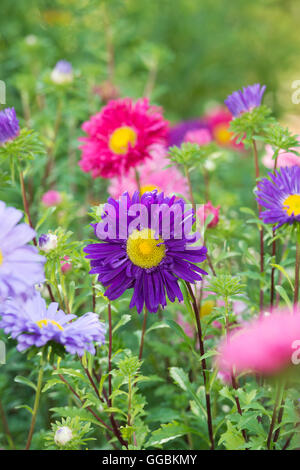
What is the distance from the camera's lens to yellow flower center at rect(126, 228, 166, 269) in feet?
1.78

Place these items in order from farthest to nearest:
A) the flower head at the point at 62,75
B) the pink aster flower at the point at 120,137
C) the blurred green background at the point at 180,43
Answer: the blurred green background at the point at 180,43
the flower head at the point at 62,75
the pink aster flower at the point at 120,137

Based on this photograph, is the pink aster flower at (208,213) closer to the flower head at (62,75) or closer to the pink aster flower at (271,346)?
the pink aster flower at (271,346)

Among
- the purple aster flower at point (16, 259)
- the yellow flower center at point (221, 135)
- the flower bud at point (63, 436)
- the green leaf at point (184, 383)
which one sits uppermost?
the yellow flower center at point (221, 135)

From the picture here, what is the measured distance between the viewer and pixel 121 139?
2.69 feet

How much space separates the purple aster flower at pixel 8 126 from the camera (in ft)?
2.04

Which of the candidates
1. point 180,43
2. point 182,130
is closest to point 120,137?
point 182,130

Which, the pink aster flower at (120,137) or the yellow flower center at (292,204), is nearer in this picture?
the yellow flower center at (292,204)

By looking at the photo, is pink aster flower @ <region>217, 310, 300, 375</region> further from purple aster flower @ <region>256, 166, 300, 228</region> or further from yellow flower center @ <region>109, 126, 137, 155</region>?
yellow flower center @ <region>109, 126, 137, 155</region>

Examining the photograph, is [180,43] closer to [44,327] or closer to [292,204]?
[292,204]

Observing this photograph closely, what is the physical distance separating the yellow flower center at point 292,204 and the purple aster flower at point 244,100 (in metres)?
0.18

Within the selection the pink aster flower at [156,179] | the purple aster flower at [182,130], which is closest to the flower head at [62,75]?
the pink aster flower at [156,179]

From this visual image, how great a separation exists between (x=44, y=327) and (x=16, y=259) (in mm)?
74

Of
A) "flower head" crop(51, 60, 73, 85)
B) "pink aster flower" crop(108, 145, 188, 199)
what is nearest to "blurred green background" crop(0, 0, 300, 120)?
"flower head" crop(51, 60, 73, 85)
